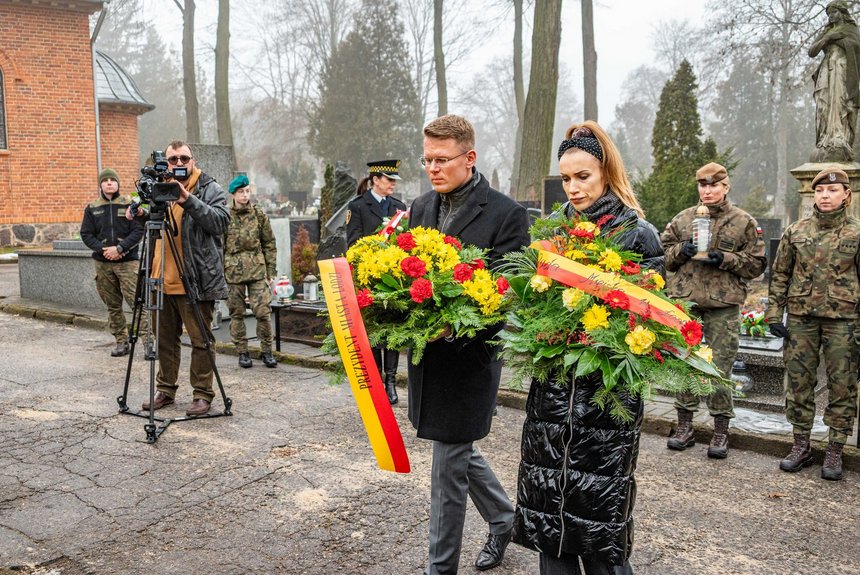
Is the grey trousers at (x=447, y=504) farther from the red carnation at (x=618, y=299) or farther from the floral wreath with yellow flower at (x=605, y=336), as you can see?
the red carnation at (x=618, y=299)

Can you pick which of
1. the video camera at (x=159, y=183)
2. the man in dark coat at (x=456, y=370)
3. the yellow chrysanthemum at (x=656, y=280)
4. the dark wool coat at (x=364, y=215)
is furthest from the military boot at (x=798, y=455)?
the video camera at (x=159, y=183)

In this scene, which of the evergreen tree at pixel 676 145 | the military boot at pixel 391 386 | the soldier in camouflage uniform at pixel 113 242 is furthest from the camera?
the evergreen tree at pixel 676 145

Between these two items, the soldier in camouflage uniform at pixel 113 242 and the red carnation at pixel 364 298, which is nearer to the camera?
the red carnation at pixel 364 298

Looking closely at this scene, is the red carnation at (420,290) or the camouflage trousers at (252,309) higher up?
the red carnation at (420,290)

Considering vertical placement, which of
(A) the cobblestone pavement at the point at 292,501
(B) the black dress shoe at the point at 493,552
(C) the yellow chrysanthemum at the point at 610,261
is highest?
(C) the yellow chrysanthemum at the point at 610,261

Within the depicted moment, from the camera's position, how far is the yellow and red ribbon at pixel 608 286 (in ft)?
8.38

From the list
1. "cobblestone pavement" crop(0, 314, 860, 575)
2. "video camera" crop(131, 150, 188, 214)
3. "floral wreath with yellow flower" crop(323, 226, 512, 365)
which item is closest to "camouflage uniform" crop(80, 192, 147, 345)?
"cobblestone pavement" crop(0, 314, 860, 575)

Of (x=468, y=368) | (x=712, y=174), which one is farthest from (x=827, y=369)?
(x=468, y=368)

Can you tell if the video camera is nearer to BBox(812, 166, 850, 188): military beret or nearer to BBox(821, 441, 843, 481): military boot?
BBox(812, 166, 850, 188): military beret

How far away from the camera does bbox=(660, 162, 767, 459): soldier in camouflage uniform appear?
5469mm

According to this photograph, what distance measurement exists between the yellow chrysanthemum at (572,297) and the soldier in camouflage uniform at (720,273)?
317 centimetres

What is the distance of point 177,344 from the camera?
262 inches

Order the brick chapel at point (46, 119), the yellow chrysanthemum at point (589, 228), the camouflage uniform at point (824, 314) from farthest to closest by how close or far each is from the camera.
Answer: the brick chapel at point (46, 119) < the camouflage uniform at point (824, 314) < the yellow chrysanthemum at point (589, 228)

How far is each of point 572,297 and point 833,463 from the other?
354 cm
